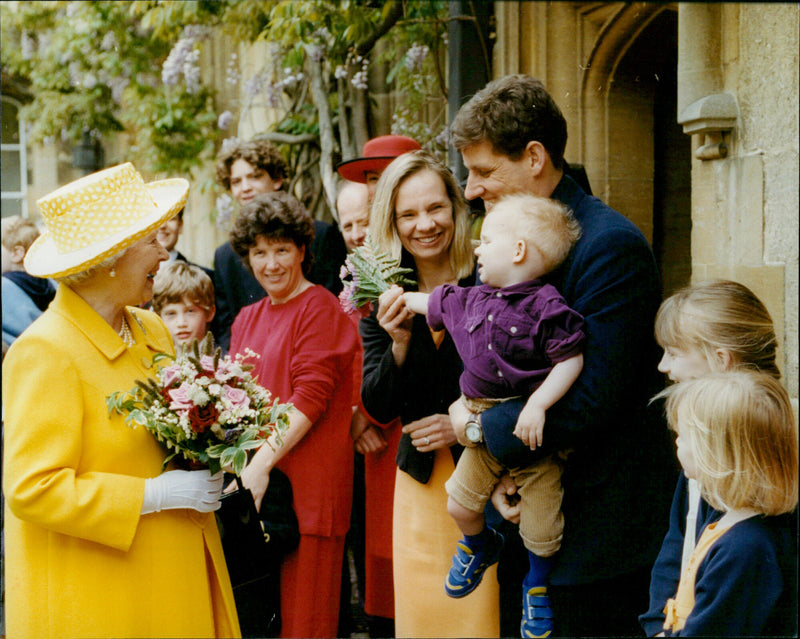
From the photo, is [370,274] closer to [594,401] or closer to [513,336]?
[513,336]

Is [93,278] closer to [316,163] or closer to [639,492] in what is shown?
[639,492]

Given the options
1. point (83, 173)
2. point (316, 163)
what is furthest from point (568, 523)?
point (83, 173)

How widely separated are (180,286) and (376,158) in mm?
998

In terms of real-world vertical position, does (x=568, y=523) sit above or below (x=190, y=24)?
below

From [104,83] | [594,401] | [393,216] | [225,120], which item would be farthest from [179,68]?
[594,401]

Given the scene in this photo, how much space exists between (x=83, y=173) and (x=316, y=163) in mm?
1418

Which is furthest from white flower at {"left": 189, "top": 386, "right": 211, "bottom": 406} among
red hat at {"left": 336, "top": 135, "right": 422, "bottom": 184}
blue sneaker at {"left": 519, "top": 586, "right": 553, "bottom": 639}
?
red hat at {"left": 336, "top": 135, "right": 422, "bottom": 184}

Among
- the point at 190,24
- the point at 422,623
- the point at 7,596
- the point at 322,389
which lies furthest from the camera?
the point at 190,24

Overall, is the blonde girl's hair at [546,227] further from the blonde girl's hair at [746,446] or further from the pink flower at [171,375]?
the pink flower at [171,375]

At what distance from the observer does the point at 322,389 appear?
11.2 ft

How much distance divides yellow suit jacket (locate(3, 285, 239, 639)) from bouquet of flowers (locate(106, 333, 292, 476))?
0.07 meters

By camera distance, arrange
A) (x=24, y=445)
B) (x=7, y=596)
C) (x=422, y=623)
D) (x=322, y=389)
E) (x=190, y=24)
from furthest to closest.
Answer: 1. (x=190, y=24)
2. (x=322, y=389)
3. (x=422, y=623)
4. (x=7, y=596)
5. (x=24, y=445)

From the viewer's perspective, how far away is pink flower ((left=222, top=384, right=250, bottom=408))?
2.49 metres

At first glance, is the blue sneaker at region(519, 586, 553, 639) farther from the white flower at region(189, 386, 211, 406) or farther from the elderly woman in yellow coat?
the white flower at region(189, 386, 211, 406)
